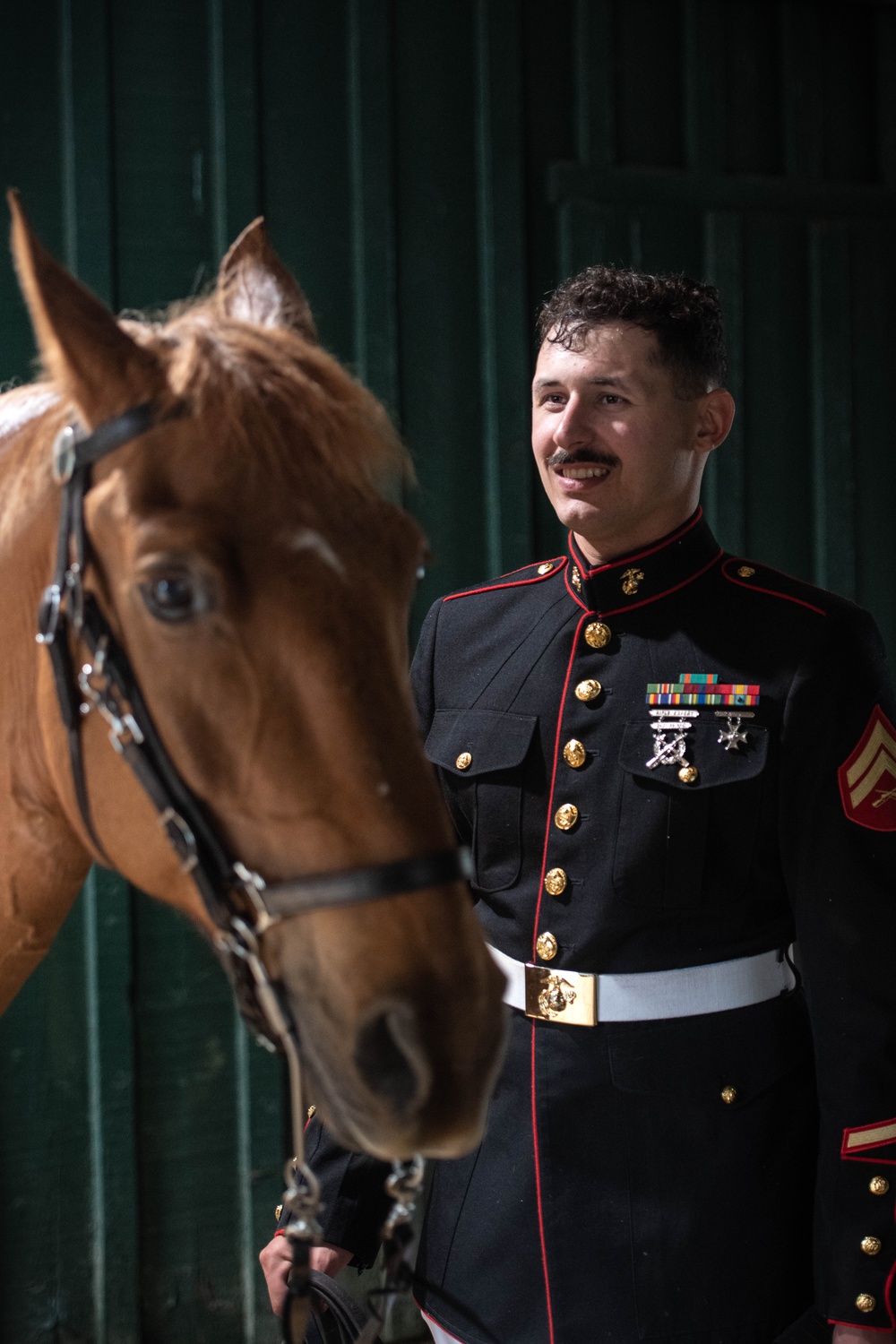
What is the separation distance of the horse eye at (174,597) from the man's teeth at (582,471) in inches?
25.5

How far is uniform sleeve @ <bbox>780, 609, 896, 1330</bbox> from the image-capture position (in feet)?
3.84

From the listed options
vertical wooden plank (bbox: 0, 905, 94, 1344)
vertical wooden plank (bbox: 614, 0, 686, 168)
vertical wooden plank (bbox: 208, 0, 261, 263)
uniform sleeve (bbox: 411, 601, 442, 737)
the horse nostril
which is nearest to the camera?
the horse nostril

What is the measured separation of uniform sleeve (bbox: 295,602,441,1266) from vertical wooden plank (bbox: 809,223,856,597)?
227 centimetres

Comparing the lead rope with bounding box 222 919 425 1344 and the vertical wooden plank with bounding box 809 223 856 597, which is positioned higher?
the vertical wooden plank with bounding box 809 223 856 597

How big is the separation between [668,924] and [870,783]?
→ 28cm

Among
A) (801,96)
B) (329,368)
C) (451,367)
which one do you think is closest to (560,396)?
(329,368)

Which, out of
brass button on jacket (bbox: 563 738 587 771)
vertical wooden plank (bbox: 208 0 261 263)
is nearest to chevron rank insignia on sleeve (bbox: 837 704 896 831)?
brass button on jacket (bbox: 563 738 587 771)

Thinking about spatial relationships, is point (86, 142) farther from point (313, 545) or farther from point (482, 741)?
point (313, 545)

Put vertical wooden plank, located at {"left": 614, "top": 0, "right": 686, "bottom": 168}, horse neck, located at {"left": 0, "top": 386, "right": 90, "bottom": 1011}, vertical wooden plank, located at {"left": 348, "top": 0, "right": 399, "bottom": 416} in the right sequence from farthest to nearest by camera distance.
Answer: vertical wooden plank, located at {"left": 614, "top": 0, "right": 686, "bottom": 168}
vertical wooden plank, located at {"left": 348, "top": 0, "right": 399, "bottom": 416}
horse neck, located at {"left": 0, "top": 386, "right": 90, "bottom": 1011}

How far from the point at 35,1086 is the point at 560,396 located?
194 centimetres

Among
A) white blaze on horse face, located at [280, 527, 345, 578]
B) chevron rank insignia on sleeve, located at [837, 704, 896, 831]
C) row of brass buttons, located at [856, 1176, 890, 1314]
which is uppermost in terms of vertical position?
white blaze on horse face, located at [280, 527, 345, 578]

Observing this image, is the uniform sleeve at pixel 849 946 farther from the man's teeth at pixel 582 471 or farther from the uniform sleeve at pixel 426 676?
the uniform sleeve at pixel 426 676

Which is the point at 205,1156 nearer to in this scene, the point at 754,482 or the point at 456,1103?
the point at 456,1103

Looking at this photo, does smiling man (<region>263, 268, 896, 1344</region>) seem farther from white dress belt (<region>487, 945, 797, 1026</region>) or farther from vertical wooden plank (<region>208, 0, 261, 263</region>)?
vertical wooden plank (<region>208, 0, 261, 263</region>)
